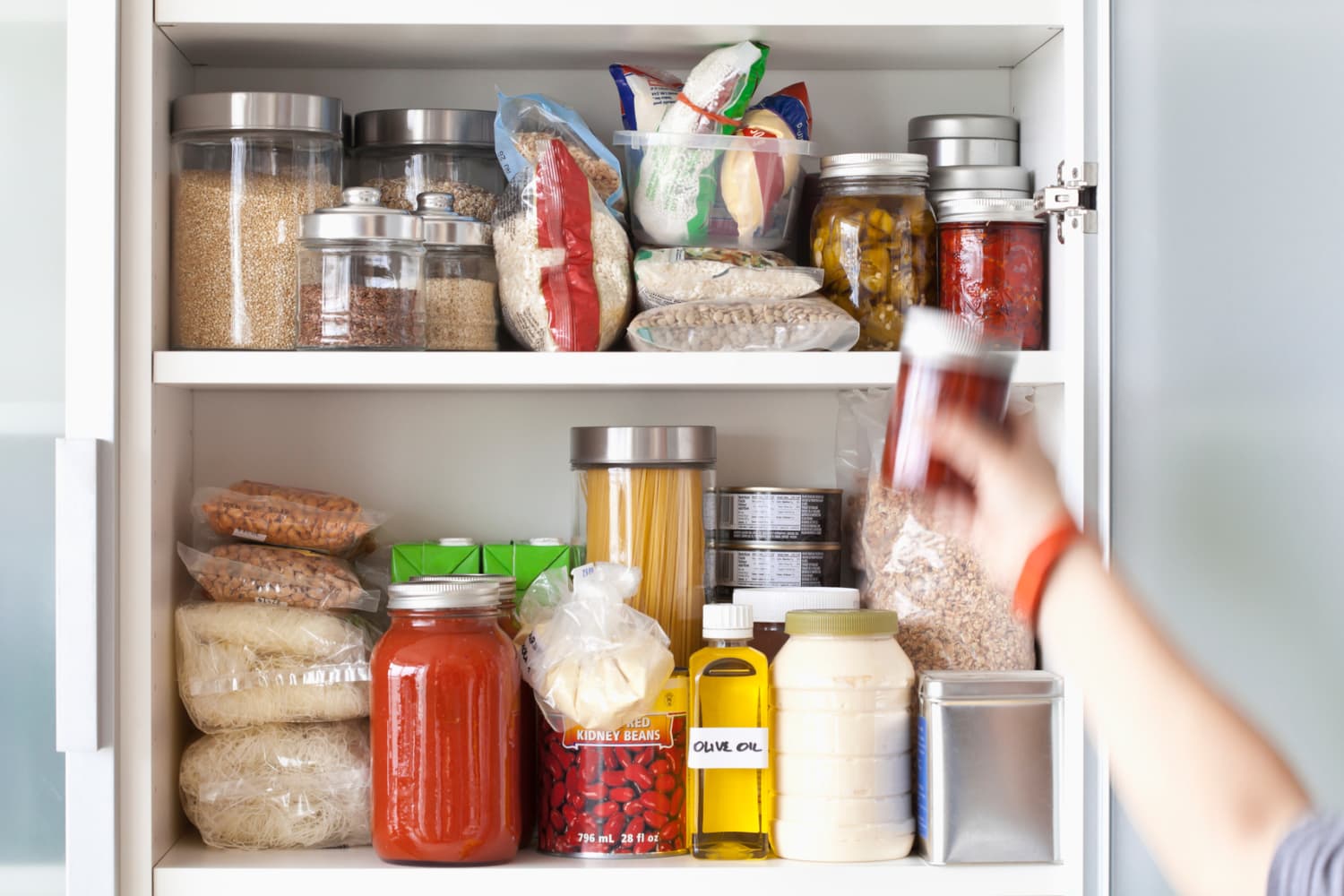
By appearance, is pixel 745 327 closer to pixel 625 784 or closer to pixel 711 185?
pixel 711 185

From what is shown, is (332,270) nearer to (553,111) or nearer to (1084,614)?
(553,111)

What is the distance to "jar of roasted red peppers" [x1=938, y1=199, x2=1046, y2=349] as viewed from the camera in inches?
45.4

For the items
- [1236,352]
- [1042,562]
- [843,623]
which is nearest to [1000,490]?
[1042,562]

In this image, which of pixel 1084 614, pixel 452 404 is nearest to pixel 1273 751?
pixel 1084 614

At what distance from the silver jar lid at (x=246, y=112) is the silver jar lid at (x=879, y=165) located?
1.56 feet

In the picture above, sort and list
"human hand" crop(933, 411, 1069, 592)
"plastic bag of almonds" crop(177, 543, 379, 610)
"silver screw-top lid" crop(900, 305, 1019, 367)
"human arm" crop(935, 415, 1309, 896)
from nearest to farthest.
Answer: "human arm" crop(935, 415, 1309, 896) < "human hand" crop(933, 411, 1069, 592) < "silver screw-top lid" crop(900, 305, 1019, 367) < "plastic bag of almonds" crop(177, 543, 379, 610)

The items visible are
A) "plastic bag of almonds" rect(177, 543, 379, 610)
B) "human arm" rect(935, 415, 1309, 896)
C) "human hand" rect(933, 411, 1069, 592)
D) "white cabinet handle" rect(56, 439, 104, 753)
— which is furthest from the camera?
"plastic bag of almonds" rect(177, 543, 379, 610)

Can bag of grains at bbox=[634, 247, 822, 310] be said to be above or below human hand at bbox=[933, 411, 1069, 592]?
above

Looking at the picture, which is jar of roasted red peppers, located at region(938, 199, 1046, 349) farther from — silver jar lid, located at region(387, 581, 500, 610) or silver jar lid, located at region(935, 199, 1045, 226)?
silver jar lid, located at region(387, 581, 500, 610)

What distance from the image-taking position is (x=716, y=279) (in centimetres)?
113

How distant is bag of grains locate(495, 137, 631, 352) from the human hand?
49cm

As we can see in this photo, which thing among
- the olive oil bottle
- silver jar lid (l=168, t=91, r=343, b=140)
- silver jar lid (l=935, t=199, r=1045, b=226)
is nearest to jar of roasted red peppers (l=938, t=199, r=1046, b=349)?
silver jar lid (l=935, t=199, r=1045, b=226)

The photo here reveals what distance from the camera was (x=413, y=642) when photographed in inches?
41.8

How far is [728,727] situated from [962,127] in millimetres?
615
